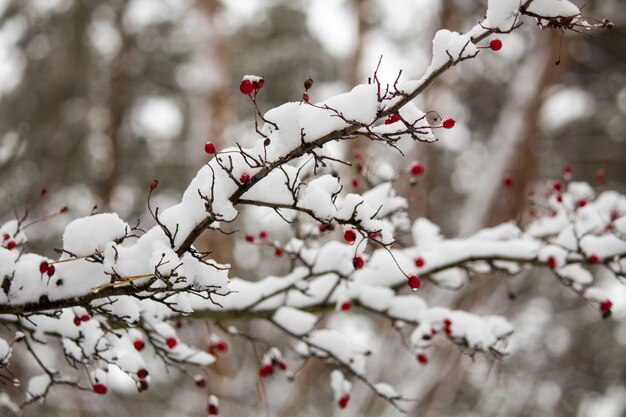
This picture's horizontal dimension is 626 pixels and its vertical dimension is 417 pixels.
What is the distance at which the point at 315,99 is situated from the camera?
32.5ft

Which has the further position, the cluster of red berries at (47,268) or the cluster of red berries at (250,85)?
the cluster of red berries at (47,268)

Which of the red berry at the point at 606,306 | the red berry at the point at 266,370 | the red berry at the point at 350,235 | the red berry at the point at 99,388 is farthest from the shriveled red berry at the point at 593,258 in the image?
the red berry at the point at 99,388

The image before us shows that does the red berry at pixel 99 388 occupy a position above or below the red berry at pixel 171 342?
below

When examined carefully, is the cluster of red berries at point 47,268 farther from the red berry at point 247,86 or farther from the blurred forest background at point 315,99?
the blurred forest background at point 315,99

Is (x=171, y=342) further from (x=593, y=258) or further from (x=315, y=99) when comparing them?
(x=315, y=99)

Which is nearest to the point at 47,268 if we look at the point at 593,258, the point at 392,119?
the point at 392,119

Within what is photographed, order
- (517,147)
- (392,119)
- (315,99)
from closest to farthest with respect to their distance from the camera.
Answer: (392,119) < (517,147) < (315,99)

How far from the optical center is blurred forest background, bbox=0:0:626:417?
609cm

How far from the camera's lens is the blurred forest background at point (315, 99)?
6090mm

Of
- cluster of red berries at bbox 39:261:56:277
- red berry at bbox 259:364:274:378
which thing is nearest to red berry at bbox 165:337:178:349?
red berry at bbox 259:364:274:378

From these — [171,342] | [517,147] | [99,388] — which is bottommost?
[99,388]

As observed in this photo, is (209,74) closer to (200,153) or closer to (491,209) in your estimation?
(200,153)

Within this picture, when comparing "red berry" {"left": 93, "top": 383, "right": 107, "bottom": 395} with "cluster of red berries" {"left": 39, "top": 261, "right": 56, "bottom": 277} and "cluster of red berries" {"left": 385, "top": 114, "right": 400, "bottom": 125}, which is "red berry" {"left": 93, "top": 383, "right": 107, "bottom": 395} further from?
"cluster of red berries" {"left": 385, "top": 114, "right": 400, "bottom": 125}

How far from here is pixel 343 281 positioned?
9.51 ft
